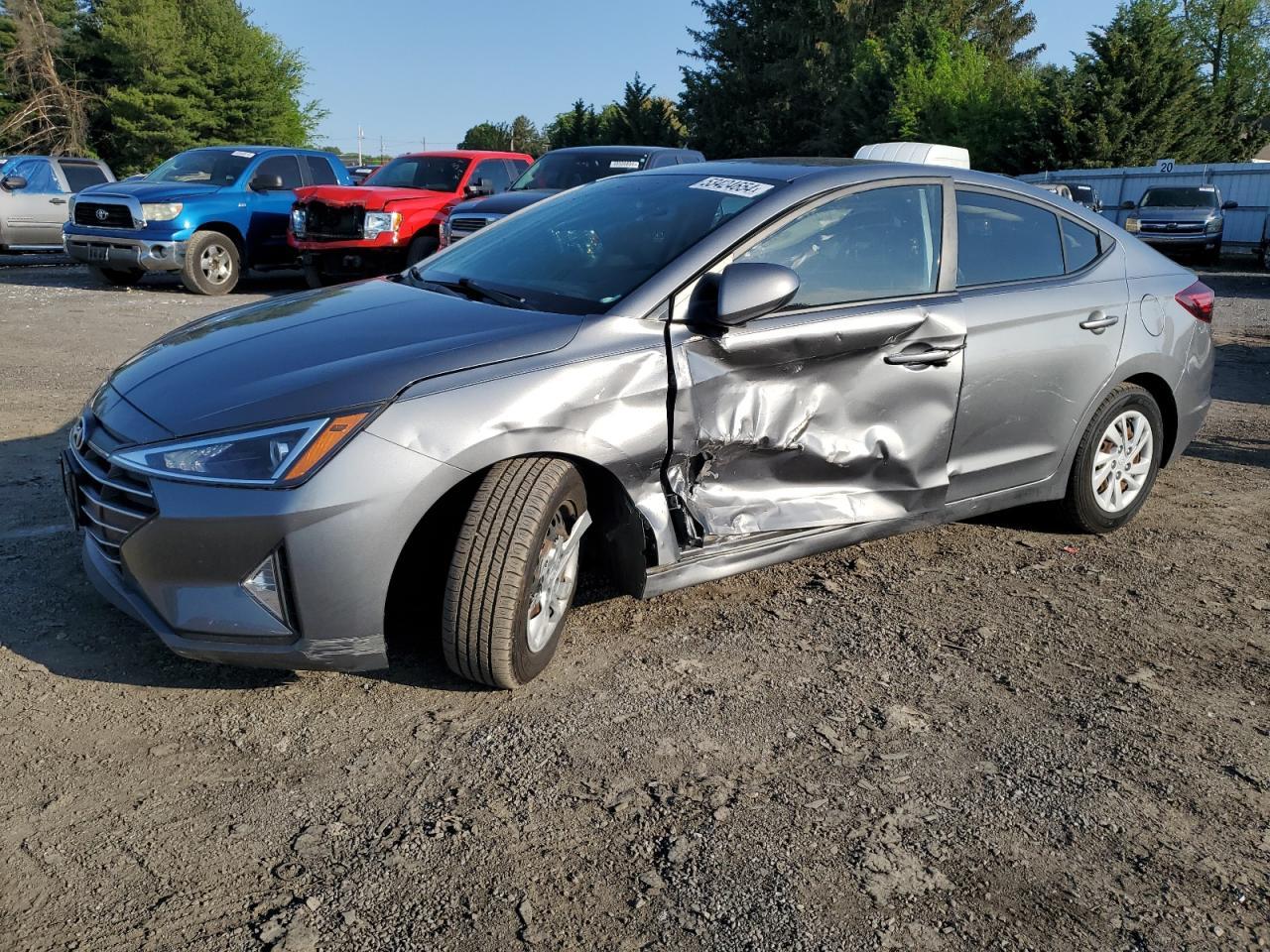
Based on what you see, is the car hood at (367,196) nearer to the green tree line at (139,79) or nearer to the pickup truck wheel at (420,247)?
the pickup truck wheel at (420,247)

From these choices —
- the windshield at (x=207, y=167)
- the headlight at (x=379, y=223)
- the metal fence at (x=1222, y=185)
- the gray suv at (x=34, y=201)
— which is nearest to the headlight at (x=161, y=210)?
the windshield at (x=207, y=167)

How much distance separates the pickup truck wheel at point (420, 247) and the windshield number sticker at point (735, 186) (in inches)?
377

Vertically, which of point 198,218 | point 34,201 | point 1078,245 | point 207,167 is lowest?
point 198,218

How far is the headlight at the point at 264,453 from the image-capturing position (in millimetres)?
3027

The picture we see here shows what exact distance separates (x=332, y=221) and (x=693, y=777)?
453 inches

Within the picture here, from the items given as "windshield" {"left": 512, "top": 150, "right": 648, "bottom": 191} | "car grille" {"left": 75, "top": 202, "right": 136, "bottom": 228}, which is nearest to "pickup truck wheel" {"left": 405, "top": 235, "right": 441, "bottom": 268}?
"windshield" {"left": 512, "top": 150, "right": 648, "bottom": 191}

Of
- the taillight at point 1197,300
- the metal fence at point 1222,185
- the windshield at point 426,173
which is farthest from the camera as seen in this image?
the metal fence at point 1222,185

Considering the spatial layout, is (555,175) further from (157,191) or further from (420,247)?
(157,191)

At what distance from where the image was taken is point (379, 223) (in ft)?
43.4

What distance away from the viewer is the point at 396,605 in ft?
11.4

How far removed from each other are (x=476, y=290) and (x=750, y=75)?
49.6m

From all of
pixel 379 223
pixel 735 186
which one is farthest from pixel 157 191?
pixel 735 186

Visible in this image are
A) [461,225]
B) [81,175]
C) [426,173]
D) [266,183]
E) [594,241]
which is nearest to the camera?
[594,241]

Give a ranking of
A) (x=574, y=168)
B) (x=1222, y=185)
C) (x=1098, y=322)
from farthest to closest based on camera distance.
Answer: (x=1222, y=185) → (x=574, y=168) → (x=1098, y=322)
